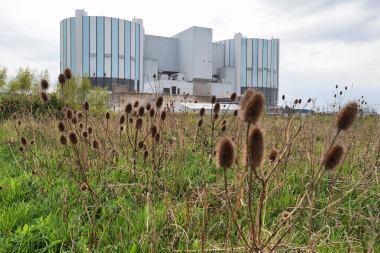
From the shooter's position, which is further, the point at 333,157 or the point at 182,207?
the point at 182,207

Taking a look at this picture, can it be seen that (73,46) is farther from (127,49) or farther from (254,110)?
(254,110)

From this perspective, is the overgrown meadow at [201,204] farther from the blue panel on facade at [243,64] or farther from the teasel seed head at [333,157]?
A: the blue panel on facade at [243,64]

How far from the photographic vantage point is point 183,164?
3.76 metres

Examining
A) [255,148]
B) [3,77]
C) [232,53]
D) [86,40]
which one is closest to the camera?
[255,148]

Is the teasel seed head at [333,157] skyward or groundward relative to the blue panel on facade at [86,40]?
groundward

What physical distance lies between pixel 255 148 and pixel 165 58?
55.7 m

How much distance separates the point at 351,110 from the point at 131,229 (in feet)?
4.92

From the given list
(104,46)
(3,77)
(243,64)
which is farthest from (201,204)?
(243,64)

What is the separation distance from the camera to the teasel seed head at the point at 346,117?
1115 mm

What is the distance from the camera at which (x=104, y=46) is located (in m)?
47.7

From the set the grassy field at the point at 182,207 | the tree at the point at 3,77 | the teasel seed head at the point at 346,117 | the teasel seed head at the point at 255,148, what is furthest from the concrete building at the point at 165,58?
the teasel seed head at the point at 255,148

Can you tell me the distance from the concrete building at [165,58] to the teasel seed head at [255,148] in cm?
4211

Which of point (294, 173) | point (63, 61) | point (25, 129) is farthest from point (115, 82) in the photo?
point (294, 173)

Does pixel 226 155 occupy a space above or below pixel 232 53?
below
